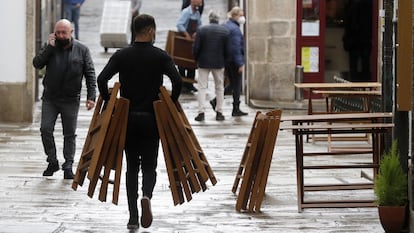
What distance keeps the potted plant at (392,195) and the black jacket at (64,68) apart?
4.38 metres

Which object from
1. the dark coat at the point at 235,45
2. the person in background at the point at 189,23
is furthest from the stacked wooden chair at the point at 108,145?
the person in background at the point at 189,23

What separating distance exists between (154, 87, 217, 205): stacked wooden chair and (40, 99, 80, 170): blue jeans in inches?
135

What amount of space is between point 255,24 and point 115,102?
12.7m

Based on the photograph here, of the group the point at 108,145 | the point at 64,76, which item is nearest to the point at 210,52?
the point at 64,76

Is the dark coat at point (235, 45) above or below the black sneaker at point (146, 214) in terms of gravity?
above

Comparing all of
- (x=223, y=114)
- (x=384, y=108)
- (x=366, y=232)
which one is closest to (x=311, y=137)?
(x=223, y=114)

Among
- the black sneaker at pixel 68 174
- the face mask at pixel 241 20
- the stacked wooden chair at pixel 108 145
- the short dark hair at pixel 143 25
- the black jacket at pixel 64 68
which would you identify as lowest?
the black sneaker at pixel 68 174

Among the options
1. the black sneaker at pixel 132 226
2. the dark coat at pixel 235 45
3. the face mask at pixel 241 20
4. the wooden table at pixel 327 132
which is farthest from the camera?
the face mask at pixel 241 20

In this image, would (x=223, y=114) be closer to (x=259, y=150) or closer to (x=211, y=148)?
(x=211, y=148)

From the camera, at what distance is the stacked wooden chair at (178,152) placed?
34.9ft

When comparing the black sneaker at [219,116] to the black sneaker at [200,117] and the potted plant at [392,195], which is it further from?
the potted plant at [392,195]

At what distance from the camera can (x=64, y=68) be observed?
13.9 meters

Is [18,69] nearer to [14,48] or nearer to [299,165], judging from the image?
[14,48]

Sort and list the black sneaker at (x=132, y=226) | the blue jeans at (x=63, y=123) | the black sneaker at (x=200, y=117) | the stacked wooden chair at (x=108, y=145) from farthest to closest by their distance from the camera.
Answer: the black sneaker at (x=200, y=117) → the blue jeans at (x=63, y=123) → the black sneaker at (x=132, y=226) → the stacked wooden chair at (x=108, y=145)
